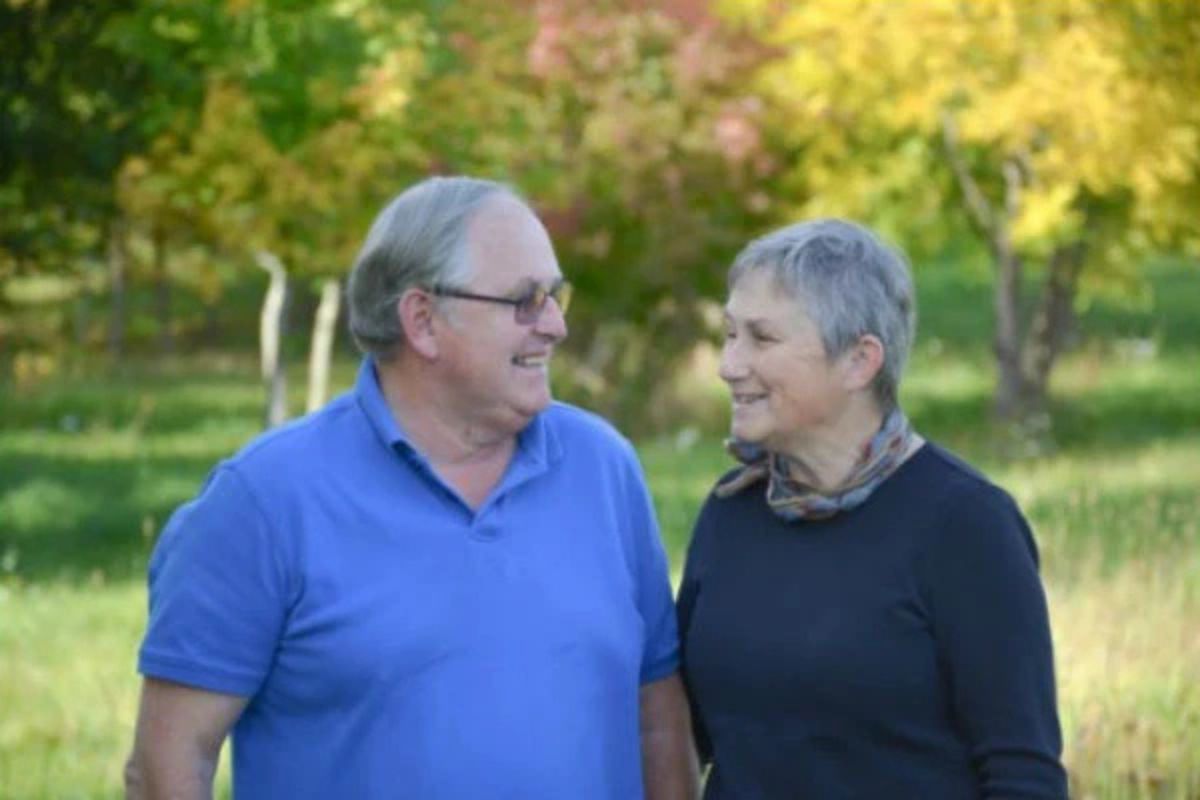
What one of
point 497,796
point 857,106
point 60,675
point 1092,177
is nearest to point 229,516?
point 497,796

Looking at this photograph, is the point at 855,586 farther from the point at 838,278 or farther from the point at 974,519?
the point at 838,278

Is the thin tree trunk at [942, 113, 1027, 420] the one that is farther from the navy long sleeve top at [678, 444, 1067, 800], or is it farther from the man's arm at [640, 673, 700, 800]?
the navy long sleeve top at [678, 444, 1067, 800]

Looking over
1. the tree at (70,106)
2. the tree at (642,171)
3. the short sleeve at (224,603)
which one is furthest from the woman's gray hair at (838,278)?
the tree at (642,171)

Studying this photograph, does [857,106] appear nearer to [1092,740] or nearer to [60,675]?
[60,675]

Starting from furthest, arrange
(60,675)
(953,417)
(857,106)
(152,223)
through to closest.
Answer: (152,223)
(953,417)
(857,106)
(60,675)

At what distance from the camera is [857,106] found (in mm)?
27188

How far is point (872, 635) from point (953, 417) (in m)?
25.3

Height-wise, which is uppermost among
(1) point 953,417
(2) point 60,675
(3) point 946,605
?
(3) point 946,605

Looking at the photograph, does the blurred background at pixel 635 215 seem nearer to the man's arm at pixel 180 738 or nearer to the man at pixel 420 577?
the man at pixel 420 577

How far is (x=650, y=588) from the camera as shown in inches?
184

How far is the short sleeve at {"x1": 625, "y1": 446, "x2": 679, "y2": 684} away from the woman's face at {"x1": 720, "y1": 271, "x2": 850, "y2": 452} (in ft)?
0.83

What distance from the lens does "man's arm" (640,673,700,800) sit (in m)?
4.74

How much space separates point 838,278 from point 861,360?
0.42ft

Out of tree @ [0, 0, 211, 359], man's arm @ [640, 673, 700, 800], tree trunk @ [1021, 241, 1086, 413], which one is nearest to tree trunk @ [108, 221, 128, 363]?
tree trunk @ [1021, 241, 1086, 413]
